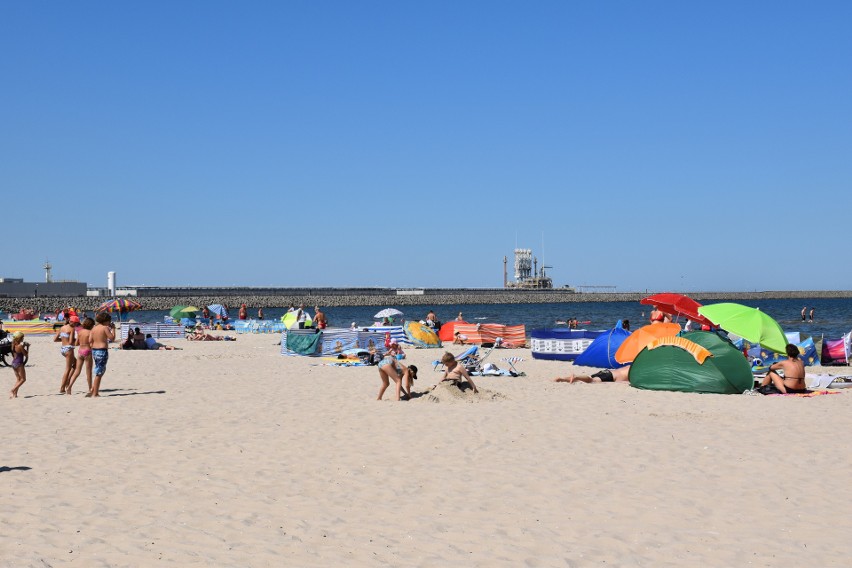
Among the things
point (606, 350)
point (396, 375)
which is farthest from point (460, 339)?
point (396, 375)

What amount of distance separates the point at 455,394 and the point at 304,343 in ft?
34.0

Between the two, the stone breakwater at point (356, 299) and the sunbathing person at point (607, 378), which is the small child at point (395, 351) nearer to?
the sunbathing person at point (607, 378)

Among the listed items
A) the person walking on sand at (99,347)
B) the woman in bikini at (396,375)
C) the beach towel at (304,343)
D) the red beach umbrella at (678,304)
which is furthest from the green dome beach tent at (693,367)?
the beach towel at (304,343)

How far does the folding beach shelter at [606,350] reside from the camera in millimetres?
17859

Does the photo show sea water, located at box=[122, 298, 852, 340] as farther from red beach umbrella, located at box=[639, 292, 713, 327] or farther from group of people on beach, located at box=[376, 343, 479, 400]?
group of people on beach, located at box=[376, 343, 479, 400]

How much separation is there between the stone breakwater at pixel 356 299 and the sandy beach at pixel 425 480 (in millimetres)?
75825

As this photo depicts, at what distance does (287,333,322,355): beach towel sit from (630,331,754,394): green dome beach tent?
10.1 metres

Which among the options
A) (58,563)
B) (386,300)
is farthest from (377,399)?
(386,300)

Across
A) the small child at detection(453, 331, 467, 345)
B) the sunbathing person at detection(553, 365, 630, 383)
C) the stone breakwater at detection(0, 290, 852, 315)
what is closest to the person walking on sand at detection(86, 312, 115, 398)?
the sunbathing person at detection(553, 365, 630, 383)

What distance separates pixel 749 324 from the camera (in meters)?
15.8

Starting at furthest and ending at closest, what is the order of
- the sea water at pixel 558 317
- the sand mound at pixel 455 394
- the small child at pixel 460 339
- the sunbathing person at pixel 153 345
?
the sea water at pixel 558 317 < the small child at pixel 460 339 < the sunbathing person at pixel 153 345 < the sand mound at pixel 455 394

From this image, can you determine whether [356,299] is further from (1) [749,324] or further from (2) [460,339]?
(1) [749,324]

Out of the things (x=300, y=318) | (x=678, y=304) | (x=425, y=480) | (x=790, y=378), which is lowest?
(x=425, y=480)

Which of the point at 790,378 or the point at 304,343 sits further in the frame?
the point at 304,343
